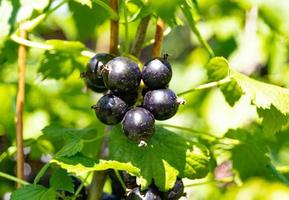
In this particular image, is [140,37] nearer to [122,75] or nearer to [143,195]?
[122,75]

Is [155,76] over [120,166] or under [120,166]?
over

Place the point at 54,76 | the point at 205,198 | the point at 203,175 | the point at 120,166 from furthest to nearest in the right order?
the point at 205,198 < the point at 54,76 < the point at 203,175 < the point at 120,166

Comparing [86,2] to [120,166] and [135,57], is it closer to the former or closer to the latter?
[135,57]

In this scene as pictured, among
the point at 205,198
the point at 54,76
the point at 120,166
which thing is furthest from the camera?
the point at 205,198

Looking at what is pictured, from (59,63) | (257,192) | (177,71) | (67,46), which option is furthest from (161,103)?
(177,71)

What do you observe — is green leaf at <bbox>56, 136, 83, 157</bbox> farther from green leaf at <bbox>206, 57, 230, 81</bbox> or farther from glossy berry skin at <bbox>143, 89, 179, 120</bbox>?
green leaf at <bbox>206, 57, 230, 81</bbox>

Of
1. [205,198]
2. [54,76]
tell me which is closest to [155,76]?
[54,76]
